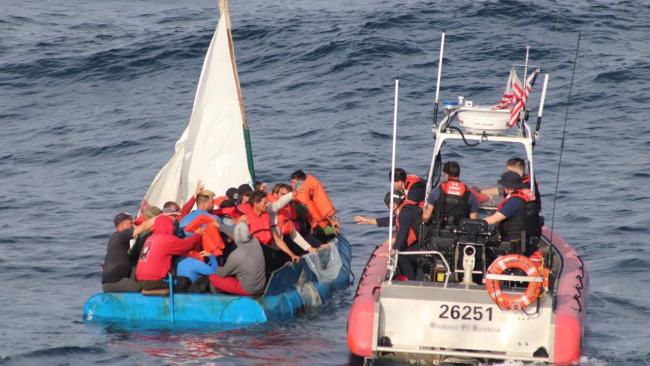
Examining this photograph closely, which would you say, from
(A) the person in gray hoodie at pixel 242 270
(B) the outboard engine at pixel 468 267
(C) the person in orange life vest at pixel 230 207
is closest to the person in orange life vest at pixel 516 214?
(B) the outboard engine at pixel 468 267

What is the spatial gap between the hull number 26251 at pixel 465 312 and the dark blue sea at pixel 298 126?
1810 mm

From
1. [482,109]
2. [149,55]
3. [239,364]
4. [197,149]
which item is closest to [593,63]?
[149,55]

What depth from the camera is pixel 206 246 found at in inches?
511

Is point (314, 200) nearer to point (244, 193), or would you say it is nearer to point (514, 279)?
point (244, 193)

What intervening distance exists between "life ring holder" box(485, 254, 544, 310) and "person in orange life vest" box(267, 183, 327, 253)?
3715mm

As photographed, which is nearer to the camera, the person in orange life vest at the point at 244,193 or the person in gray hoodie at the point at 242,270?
the person in gray hoodie at the point at 242,270

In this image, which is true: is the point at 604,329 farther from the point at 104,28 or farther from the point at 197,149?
the point at 104,28

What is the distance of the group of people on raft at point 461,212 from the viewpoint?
11.5 m

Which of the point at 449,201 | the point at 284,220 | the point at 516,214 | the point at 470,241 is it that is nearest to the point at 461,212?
the point at 449,201

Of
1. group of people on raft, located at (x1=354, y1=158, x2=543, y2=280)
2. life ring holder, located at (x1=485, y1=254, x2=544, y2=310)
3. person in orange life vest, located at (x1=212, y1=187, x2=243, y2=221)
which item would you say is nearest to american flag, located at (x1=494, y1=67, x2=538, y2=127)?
group of people on raft, located at (x1=354, y1=158, x2=543, y2=280)

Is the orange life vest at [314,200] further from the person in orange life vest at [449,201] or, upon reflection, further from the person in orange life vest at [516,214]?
the person in orange life vest at [516,214]

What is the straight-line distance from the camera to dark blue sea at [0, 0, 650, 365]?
12930 mm

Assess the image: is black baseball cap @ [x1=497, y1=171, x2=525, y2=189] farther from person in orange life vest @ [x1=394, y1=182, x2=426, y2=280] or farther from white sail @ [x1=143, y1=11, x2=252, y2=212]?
white sail @ [x1=143, y1=11, x2=252, y2=212]

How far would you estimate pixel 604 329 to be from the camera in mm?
13023
